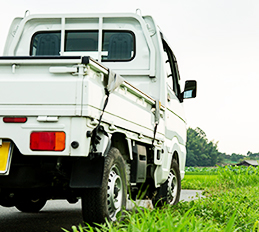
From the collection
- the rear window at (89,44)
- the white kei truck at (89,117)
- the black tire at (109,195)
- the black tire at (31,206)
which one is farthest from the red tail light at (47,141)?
the black tire at (31,206)

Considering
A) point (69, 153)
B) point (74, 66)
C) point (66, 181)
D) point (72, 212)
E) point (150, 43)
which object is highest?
point (150, 43)

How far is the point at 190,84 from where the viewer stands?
26.1 ft

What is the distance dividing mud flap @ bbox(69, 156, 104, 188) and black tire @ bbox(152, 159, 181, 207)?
2.84 m

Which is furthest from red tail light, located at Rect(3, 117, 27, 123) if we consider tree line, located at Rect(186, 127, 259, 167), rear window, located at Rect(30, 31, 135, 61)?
tree line, located at Rect(186, 127, 259, 167)

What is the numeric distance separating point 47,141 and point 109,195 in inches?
39.1

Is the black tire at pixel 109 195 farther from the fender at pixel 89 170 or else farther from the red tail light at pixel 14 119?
the red tail light at pixel 14 119

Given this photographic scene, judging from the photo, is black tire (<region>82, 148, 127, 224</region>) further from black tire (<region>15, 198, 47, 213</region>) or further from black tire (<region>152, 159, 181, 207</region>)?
black tire (<region>15, 198, 47, 213</region>)

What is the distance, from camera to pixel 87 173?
4.30 meters

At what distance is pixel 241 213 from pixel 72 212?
3.45 meters

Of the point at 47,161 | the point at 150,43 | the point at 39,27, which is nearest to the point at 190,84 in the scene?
the point at 150,43

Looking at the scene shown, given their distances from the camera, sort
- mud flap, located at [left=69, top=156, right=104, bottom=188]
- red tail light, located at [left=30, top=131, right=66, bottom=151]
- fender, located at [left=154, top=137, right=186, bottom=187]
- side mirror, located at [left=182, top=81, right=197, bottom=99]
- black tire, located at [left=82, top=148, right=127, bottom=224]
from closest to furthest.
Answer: red tail light, located at [left=30, top=131, right=66, bottom=151]
mud flap, located at [left=69, top=156, right=104, bottom=188]
black tire, located at [left=82, top=148, right=127, bottom=224]
fender, located at [left=154, top=137, right=186, bottom=187]
side mirror, located at [left=182, top=81, right=197, bottom=99]

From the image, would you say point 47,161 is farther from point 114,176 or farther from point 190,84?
point 190,84

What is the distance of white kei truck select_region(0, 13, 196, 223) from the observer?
4012 mm

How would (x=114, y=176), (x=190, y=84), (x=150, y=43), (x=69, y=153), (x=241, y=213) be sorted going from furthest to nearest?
1. (x=190, y=84)
2. (x=150, y=43)
3. (x=241, y=213)
4. (x=114, y=176)
5. (x=69, y=153)
